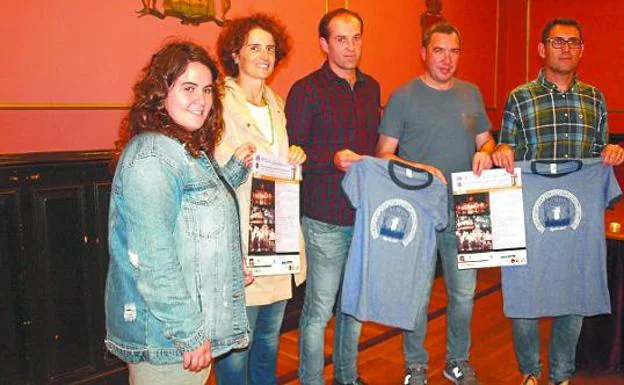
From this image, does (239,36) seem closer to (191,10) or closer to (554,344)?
(191,10)

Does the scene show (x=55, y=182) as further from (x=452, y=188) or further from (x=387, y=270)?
(x=452, y=188)

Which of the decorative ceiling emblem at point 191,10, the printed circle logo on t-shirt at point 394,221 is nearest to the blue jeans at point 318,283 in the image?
the printed circle logo on t-shirt at point 394,221

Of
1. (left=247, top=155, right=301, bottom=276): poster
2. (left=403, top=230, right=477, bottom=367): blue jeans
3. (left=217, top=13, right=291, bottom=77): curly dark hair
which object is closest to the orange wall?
(left=217, top=13, right=291, bottom=77): curly dark hair

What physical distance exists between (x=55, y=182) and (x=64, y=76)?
0.55m

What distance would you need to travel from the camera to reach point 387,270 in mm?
2592

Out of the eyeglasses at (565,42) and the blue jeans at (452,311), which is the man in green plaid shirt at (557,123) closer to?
the eyeglasses at (565,42)

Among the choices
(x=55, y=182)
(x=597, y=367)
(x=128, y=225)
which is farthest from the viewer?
(x=597, y=367)

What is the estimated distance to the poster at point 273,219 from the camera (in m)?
2.24

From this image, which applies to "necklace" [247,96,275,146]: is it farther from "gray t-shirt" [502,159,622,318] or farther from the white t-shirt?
"gray t-shirt" [502,159,622,318]

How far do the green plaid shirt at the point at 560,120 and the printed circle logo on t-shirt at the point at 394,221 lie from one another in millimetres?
738

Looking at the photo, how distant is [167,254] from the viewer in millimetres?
1488

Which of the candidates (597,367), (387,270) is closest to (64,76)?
(387,270)

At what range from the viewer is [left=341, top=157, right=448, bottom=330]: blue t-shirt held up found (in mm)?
2531

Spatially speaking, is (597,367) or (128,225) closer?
(128,225)
